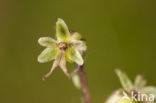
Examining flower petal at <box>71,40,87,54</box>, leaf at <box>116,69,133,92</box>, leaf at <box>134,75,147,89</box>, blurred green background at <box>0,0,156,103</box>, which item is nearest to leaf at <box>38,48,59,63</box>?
flower petal at <box>71,40,87,54</box>

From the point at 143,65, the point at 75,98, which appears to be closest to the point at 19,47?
the point at 75,98

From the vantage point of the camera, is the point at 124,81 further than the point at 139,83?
No

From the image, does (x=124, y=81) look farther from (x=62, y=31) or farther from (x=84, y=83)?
(x=62, y=31)

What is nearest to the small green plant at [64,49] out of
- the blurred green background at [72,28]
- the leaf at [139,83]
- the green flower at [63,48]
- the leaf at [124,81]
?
Answer: the green flower at [63,48]

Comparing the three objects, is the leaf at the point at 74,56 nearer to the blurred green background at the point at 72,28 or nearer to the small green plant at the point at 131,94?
the small green plant at the point at 131,94

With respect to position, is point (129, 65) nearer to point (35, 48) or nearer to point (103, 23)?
point (103, 23)

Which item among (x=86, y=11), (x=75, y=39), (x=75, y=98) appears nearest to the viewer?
(x=75, y=39)

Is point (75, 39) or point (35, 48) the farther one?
point (35, 48)

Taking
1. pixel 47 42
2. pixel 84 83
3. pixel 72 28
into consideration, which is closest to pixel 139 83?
pixel 84 83
